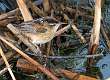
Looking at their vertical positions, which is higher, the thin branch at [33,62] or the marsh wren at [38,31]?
the marsh wren at [38,31]

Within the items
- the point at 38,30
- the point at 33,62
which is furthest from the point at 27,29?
the point at 33,62

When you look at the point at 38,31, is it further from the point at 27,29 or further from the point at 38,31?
the point at 27,29

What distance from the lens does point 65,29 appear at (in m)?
4.08

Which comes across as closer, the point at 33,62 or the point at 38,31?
the point at 33,62

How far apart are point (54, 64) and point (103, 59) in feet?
1.87

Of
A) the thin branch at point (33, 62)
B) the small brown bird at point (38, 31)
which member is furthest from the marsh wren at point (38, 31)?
the thin branch at point (33, 62)

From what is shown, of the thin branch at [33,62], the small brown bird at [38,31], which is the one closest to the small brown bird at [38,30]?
the small brown bird at [38,31]

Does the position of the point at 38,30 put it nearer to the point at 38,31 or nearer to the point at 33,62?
the point at 38,31

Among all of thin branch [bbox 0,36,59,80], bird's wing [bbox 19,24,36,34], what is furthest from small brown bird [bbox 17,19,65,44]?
thin branch [bbox 0,36,59,80]

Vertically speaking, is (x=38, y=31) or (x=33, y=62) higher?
(x=38, y=31)

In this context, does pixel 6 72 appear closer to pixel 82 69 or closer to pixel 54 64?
pixel 54 64

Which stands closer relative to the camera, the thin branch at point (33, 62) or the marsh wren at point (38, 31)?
the thin branch at point (33, 62)

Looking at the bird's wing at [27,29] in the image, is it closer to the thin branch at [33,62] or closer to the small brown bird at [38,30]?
the small brown bird at [38,30]

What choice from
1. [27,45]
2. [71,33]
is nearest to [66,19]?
[71,33]
